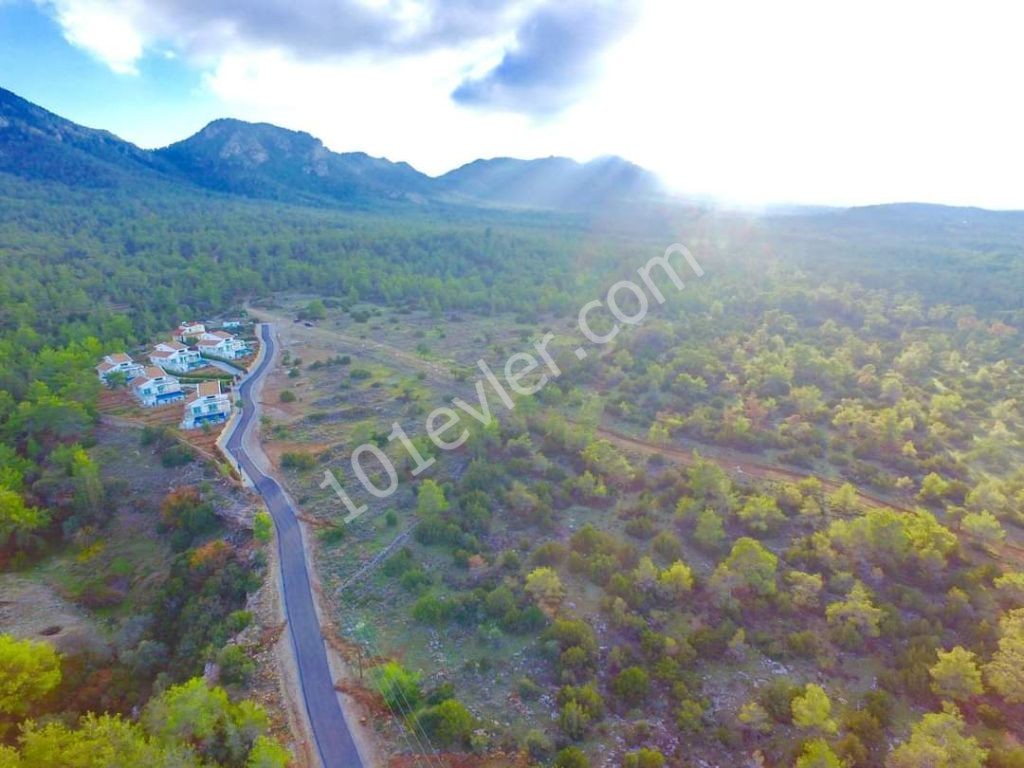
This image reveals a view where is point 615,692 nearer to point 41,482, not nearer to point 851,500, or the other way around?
point 851,500

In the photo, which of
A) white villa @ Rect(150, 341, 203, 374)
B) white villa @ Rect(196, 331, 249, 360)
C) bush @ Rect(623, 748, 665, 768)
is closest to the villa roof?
white villa @ Rect(150, 341, 203, 374)

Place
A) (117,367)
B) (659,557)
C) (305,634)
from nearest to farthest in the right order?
(305,634) → (659,557) → (117,367)

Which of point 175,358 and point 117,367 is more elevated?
point 117,367

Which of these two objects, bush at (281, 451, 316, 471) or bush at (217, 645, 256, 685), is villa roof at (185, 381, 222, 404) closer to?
bush at (281, 451, 316, 471)

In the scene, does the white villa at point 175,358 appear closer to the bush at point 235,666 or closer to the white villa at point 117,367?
the white villa at point 117,367

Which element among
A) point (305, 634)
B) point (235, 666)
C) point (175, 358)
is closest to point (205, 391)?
point (175, 358)

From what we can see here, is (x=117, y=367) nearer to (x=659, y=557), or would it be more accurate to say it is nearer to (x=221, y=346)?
(x=221, y=346)
